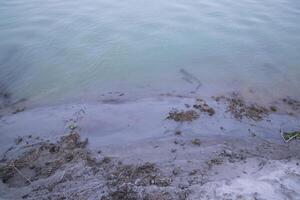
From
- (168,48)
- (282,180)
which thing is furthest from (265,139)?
(168,48)

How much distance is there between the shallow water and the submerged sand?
0.79 meters

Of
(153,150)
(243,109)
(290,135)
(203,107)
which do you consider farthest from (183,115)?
(290,135)

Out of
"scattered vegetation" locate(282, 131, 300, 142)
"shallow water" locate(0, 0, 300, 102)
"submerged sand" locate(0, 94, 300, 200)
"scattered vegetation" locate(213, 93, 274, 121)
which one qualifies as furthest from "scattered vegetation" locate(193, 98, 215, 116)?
"scattered vegetation" locate(282, 131, 300, 142)

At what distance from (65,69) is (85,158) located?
11.4ft

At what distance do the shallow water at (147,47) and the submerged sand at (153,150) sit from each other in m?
0.79

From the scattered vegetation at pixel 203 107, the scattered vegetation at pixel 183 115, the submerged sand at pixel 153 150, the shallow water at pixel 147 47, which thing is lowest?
the submerged sand at pixel 153 150

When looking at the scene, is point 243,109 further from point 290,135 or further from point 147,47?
point 147,47

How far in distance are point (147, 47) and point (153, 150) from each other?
434 centimetres

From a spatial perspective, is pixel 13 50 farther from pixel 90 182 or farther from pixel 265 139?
pixel 265 139

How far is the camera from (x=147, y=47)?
871 centimetres

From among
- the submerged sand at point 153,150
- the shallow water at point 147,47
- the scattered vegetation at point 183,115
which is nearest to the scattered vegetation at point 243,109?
the submerged sand at point 153,150

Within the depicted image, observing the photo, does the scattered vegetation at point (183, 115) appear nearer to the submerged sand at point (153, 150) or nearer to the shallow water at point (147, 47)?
the submerged sand at point (153, 150)

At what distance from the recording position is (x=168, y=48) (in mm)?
8672

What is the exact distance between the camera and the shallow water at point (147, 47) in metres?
7.16
